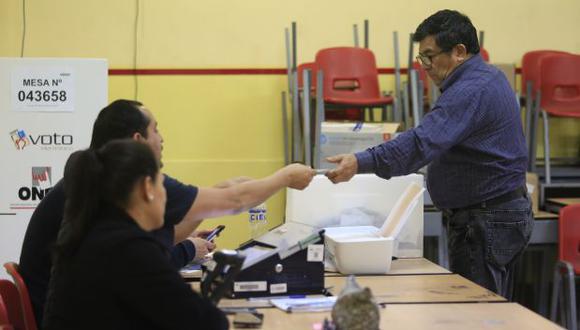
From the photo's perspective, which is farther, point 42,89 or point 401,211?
point 42,89

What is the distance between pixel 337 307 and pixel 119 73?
4.51 metres

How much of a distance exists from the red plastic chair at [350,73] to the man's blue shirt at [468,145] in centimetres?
249

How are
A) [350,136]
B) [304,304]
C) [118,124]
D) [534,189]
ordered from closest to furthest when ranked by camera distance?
[304,304]
[118,124]
[350,136]
[534,189]

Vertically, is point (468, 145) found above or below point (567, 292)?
above

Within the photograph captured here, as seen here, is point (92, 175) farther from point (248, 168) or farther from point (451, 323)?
point (248, 168)

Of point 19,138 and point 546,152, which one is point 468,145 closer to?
point 19,138

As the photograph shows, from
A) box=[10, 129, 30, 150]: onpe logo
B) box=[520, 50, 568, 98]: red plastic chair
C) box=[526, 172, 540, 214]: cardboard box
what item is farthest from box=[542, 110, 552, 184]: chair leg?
box=[10, 129, 30, 150]: onpe logo

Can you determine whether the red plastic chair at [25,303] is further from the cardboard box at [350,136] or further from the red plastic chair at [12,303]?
the cardboard box at [350,136]

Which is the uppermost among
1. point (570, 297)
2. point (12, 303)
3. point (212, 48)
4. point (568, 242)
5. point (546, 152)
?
point (212, 48)

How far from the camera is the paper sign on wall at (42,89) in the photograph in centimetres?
422

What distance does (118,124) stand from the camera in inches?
87.7

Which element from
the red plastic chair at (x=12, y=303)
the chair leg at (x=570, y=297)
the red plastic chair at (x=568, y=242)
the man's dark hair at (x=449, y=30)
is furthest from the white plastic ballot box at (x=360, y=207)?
the red plastic chair at (x=568, y=242)

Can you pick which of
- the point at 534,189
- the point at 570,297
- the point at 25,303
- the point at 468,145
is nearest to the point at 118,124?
the point at 25,303

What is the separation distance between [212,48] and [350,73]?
1230 mm
